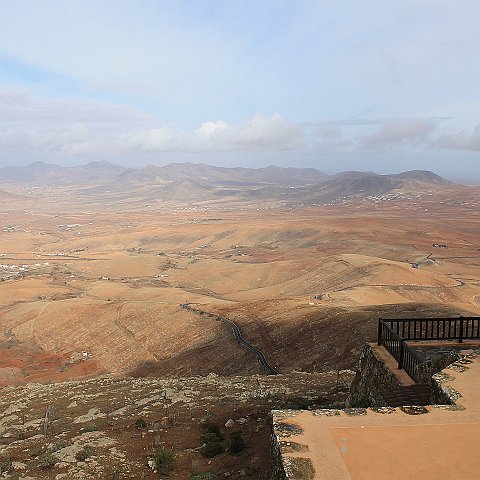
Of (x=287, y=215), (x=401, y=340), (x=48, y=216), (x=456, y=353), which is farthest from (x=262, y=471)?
(x=48, y=216)

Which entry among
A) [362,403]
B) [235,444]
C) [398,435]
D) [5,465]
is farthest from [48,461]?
[398,435]

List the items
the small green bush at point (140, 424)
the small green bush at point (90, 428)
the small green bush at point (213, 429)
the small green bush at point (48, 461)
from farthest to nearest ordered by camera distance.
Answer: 1. the small green bush at point (90, 428)
2. the small green bush at point (140, 424)
3. the small green bush at point (213, 429)
4. the small green bush at point (48, 461)

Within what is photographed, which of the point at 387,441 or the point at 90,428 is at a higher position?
the point at 387,441

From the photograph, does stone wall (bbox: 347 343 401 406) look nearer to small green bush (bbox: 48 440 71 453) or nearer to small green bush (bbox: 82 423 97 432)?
small green bush (bbox: 82 423 97 432)

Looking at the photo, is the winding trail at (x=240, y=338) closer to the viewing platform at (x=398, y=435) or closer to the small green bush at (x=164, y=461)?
the small green bush at (x=164, y=461)

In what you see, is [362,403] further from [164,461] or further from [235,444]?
[164,461]

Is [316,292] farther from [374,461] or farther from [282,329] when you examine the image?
[374,461]

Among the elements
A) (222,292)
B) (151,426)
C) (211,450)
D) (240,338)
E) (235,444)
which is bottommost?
(222,292)

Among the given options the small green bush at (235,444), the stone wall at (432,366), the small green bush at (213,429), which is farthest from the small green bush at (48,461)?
the stone wall at (432,366)
